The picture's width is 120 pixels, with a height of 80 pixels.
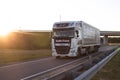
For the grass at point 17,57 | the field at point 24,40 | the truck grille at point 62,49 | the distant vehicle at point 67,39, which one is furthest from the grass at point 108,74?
the field at point 24,40

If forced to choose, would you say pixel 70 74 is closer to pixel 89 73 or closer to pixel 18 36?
pixel 89 73

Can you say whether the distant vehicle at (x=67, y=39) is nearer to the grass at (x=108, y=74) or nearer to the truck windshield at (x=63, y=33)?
the truck windshield at (x=63, y=33)

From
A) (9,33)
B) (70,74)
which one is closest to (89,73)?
(70,74)

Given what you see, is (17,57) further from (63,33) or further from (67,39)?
(67,39)

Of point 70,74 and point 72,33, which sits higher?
point 72,33

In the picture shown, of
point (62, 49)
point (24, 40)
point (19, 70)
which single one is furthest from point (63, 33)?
point (24, 40)

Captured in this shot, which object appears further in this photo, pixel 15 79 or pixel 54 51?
pixel 54 51

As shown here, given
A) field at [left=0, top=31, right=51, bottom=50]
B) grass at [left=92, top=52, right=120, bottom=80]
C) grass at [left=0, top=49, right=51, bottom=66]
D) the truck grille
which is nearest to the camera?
grass at [left=92, top=52, right=120, bottom=80]

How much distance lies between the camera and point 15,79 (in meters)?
11.2

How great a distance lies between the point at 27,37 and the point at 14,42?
11.9 feet

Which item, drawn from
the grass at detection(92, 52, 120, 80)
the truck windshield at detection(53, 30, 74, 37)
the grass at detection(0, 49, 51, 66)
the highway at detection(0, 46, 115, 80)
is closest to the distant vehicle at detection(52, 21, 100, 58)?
the truck windshield at detection(53, 30, 74, 37)

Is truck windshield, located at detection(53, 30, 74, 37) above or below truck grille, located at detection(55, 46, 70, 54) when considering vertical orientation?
above

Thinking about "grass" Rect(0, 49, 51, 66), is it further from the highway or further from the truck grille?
the truck grille

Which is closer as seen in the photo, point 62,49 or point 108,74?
point 108,74
